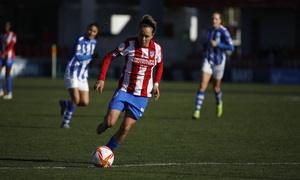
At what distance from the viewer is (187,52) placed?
42312mm

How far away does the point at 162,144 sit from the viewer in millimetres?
9906

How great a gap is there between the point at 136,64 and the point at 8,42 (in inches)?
454

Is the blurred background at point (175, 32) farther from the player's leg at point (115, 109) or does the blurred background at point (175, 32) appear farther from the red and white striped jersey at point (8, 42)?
the player's leg at point (115, 109)

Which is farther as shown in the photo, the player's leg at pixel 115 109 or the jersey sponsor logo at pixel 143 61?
the jersey sponsor logo at pixel 143 61

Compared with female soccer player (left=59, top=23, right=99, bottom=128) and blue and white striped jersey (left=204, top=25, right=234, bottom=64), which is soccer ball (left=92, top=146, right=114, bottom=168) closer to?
female soccer player (left=59, top=23, right=99, bottom=128)

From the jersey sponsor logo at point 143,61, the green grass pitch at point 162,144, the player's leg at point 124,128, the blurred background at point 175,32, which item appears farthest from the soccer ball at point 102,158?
the blurred background at point 175,32

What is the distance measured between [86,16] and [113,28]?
8.47m

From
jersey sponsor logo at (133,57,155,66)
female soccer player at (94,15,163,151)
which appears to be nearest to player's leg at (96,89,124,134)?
female soccer player at (94,15,163,151)

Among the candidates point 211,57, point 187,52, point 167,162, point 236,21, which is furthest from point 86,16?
point 236,21

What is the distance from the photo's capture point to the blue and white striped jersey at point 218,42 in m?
13.7

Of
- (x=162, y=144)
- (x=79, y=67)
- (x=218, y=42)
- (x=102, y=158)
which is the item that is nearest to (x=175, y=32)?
(x=218, y=42)

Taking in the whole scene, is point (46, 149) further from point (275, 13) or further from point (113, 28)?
point (113, 28)

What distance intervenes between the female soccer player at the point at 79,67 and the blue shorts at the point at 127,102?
3960 mm

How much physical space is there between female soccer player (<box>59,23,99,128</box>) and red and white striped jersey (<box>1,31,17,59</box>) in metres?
7.36
